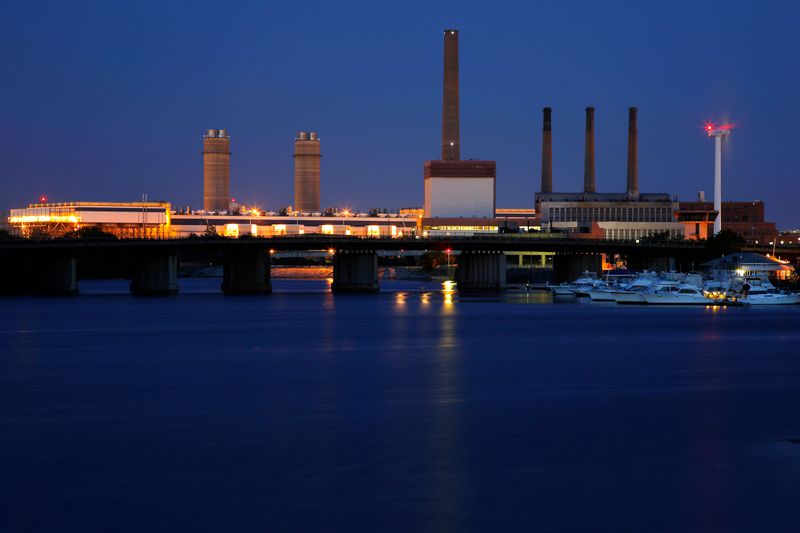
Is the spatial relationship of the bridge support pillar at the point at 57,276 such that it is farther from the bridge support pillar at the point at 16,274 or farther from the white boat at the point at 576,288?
the white boat at the point at 576,288

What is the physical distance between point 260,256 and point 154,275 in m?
13.4

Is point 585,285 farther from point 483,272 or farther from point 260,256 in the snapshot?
point 260,256

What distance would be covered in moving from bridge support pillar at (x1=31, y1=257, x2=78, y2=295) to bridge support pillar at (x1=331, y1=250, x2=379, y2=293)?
31.0 metres

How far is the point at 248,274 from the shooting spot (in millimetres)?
140625

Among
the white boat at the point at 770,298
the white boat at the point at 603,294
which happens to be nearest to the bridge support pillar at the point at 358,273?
the white boat at the point at 603,294

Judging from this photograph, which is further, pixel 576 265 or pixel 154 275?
pixel 576 265

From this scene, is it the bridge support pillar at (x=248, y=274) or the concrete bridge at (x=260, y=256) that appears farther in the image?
the bridge support pillar at (x=248, y=274)

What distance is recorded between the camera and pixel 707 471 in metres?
28.7

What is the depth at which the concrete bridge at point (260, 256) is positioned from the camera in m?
128

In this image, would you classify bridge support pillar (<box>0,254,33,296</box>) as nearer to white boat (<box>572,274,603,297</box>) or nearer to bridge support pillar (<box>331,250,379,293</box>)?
bridge support pillar (<box>331,250,379,293</box>)

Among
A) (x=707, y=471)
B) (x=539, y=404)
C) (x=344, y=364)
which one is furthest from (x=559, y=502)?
(x=344, y=364)

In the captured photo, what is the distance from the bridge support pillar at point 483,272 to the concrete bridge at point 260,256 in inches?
5.1

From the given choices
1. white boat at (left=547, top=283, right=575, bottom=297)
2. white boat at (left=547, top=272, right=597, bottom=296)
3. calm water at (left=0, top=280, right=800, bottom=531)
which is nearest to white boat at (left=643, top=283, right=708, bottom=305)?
white boat at (left=547, top=272, right=597, bottom=296)

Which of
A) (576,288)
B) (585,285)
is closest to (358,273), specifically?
(576,288)
